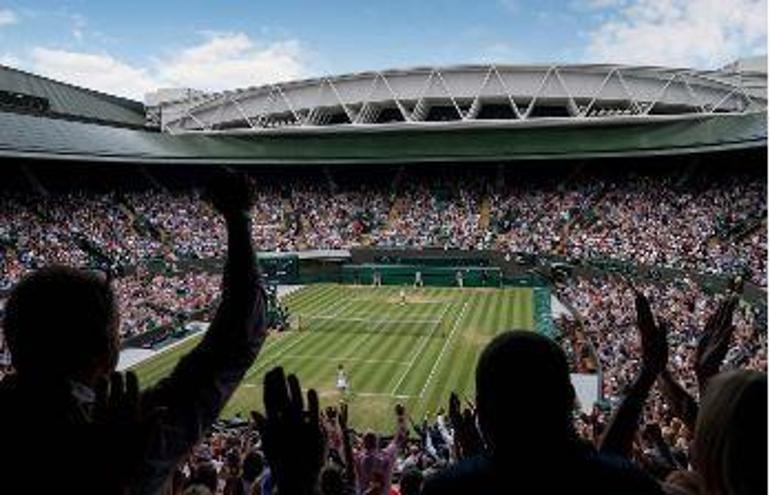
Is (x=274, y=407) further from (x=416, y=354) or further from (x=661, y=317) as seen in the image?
(x=416, y=354)

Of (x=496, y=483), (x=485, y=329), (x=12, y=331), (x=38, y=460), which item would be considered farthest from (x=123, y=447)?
(x=485, y=329)

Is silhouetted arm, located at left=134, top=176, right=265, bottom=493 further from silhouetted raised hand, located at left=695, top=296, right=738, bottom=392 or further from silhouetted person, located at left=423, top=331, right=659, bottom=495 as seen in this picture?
silhouetted raised hand, located at left=695, top=296, right=738, bottom=392

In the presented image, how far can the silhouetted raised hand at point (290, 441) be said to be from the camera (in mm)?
2148

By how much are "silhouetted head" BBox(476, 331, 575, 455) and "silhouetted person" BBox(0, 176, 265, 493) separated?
0.76 metres

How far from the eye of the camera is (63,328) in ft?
7.50

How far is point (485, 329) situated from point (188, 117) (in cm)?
3731

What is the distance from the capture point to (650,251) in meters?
44.8

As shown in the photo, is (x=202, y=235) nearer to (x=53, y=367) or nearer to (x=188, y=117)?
(x=188, y=117)

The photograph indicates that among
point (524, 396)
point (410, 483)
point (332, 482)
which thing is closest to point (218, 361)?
point (524, 396)

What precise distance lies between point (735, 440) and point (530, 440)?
555 mm

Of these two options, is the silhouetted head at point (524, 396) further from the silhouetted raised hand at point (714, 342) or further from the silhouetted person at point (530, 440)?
the silhouetted raised hand at point (714, 342)

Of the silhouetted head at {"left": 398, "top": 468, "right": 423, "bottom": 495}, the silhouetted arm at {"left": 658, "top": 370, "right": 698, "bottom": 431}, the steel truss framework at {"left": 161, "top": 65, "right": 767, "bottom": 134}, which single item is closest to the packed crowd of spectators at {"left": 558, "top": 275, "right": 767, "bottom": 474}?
the silhouetted head at {"left": 398, "top": 468, "right": 423, "bottom": 495}

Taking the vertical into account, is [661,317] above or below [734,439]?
below

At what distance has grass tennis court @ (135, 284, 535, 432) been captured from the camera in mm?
26188
